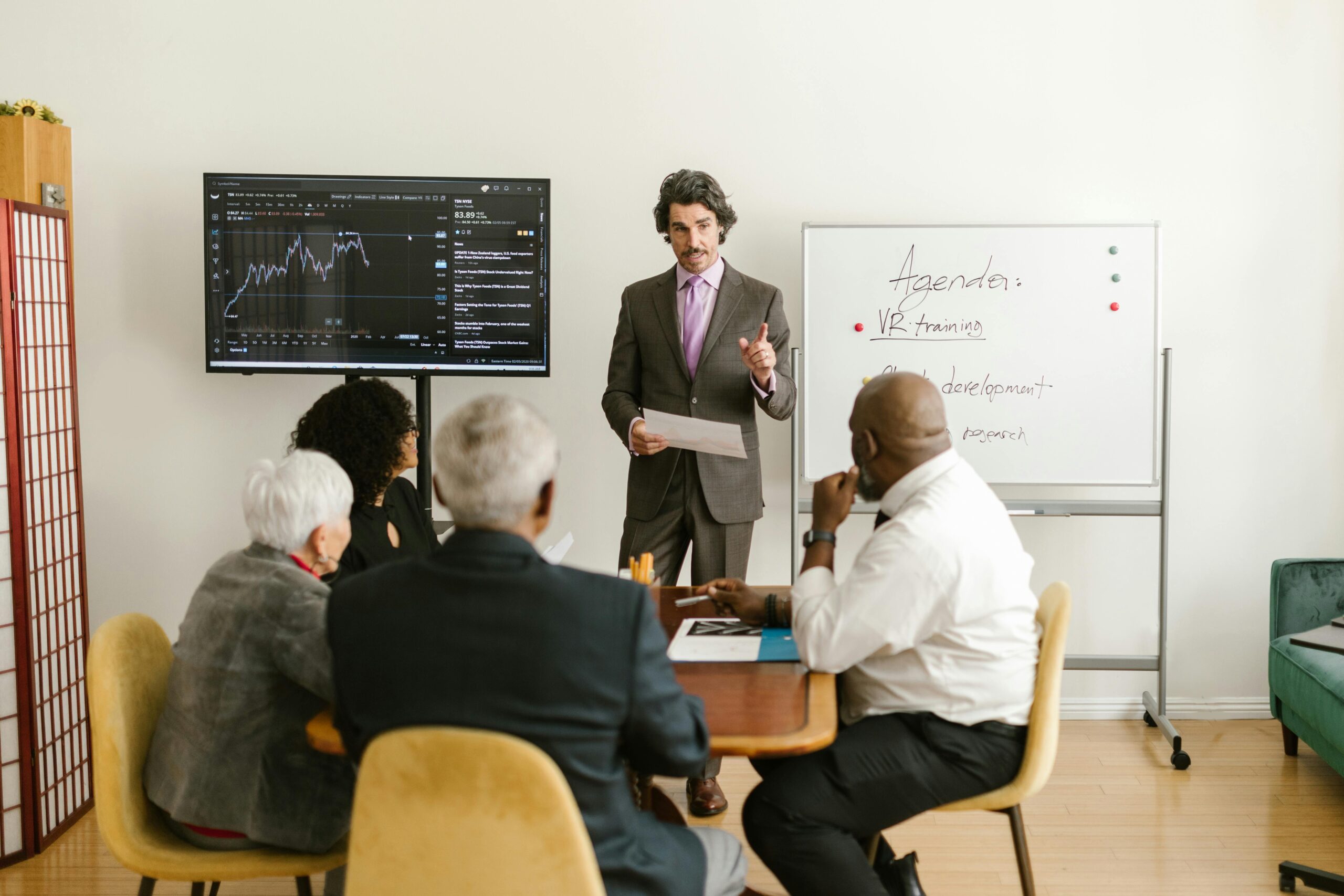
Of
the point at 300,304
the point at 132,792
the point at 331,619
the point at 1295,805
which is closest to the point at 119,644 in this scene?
the point at 132,792

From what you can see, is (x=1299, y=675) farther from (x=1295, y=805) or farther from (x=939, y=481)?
(x=939, y=481)

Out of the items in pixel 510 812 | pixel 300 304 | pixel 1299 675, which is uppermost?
pixel 300 304

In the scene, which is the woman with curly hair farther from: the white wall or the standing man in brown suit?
the white wall

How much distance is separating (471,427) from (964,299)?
103 inches

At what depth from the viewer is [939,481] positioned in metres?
1.97

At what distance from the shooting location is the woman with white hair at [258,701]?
6.07ft

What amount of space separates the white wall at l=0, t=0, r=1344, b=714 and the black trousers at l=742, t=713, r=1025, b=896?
7.14 ft

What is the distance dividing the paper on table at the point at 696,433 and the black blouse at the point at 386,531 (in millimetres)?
644

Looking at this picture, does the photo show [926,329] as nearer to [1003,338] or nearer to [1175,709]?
[1003,338]

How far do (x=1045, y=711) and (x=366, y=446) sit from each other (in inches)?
60.9

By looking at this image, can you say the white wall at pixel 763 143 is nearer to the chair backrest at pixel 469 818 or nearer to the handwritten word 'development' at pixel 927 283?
the handwritten word 'development' at pixel 927 283

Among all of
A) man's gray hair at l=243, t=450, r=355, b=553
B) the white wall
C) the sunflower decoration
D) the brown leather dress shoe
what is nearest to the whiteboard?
the white wall

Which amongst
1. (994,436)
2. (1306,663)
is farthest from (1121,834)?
(994,436)

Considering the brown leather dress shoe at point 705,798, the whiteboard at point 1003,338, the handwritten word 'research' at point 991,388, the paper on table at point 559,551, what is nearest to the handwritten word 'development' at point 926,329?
the whiteboard at point 1003,338
